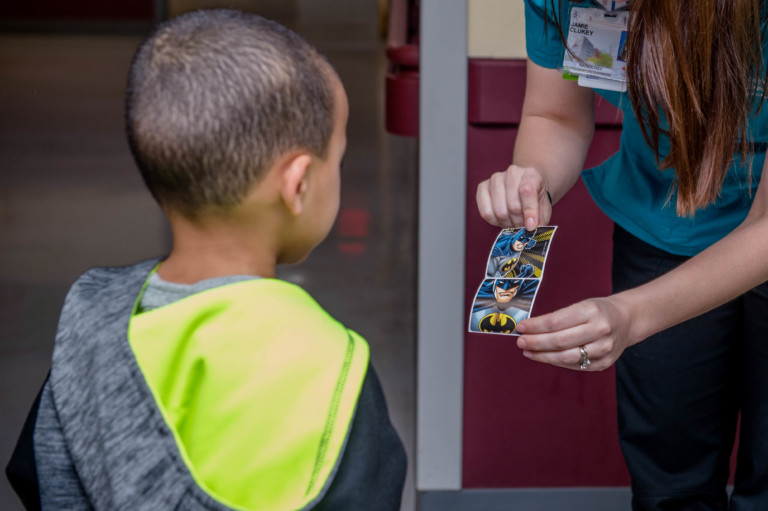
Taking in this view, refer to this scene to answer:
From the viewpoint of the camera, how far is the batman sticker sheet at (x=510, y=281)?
115 centimetres

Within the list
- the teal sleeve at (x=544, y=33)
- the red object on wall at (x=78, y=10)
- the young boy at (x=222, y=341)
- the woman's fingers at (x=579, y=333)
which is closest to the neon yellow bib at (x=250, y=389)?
the young boy at (x=222, y=341)

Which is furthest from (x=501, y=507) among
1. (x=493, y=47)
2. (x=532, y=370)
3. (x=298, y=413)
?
(x=298, y=413)

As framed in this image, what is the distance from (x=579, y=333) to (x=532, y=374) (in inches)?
41.7

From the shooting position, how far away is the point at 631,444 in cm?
146

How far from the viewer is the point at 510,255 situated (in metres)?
1.24

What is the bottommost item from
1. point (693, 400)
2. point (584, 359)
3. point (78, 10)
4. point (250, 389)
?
point (78, 10)

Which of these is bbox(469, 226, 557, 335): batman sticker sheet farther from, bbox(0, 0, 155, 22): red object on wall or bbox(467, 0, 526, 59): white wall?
bbox(0, 0, 155, 22): red object on wall

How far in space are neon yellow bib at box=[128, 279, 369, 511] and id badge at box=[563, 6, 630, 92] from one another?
0.64 m

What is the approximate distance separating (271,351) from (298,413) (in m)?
0.06

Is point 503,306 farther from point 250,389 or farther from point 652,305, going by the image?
point 250,389

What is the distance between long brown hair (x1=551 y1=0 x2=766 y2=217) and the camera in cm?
109

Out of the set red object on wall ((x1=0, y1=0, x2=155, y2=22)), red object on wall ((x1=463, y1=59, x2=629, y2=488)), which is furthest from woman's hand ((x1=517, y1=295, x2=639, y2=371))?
red object on wall ((x1=0, y1=0, x2=155, y2=22))

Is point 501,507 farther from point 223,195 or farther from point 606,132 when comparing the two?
point 223,195

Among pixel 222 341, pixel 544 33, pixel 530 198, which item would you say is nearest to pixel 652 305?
pixel 530 198
